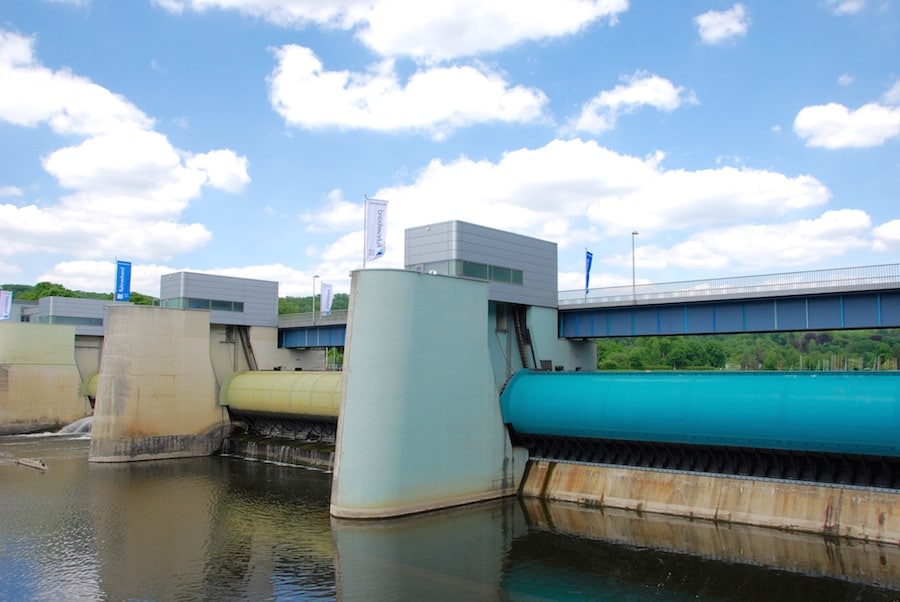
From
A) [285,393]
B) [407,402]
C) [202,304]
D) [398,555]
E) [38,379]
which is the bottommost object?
[398,555]

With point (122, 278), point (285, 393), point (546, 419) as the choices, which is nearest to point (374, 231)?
point (546, 419)

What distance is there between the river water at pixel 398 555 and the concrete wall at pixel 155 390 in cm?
1159

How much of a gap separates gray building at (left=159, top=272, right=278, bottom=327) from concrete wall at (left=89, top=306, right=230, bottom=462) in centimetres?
201

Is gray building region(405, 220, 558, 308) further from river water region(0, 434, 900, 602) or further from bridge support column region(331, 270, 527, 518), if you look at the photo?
river water region(0, 434, 900, 602)

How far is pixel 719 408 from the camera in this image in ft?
90.9

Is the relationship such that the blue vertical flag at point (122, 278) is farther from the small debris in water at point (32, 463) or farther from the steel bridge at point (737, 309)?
the steel bridge at point (737, 309)

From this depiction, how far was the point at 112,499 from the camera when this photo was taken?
33.0 m

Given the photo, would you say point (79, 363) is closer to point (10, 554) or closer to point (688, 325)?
point (10, 554)

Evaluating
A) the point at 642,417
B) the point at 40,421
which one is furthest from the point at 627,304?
the point at 40,421

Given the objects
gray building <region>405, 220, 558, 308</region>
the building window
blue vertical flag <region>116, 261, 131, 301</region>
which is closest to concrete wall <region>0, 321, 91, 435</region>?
blue vertical flag <region>116, 261, 131, 301</region>

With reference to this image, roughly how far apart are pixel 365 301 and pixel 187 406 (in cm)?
2521

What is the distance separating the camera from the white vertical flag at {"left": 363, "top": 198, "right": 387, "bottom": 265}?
3362 cm

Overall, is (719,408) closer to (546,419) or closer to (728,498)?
(728,498)

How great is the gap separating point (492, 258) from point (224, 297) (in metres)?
26.2
